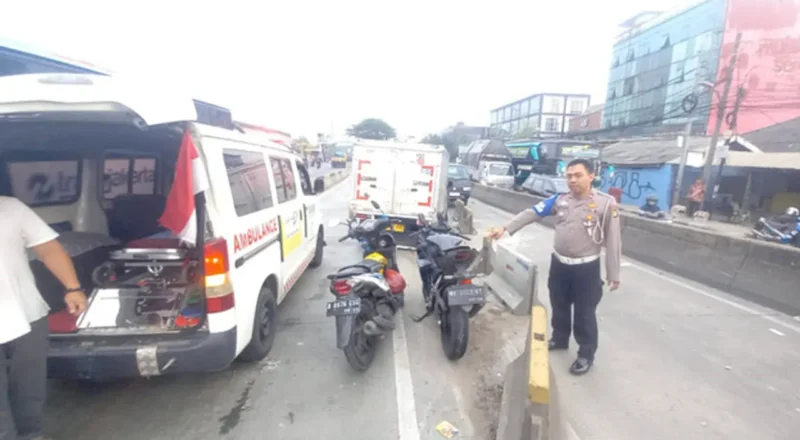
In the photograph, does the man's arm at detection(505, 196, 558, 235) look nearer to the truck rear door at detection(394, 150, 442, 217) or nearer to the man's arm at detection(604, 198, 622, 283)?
the man's arm at detection(604, 198, 622, 283)

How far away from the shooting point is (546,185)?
698 inches

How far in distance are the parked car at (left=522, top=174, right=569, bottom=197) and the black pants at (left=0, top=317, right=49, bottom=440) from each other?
16.1 meters

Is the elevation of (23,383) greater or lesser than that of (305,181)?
lesser

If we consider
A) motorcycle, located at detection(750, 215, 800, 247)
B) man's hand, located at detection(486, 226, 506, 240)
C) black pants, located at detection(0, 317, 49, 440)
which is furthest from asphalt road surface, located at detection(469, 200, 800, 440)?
motorcycle, located at detection(750, 215, 800, 247)

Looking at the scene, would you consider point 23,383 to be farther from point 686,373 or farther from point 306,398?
point 686,373

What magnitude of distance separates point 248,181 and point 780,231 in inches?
521

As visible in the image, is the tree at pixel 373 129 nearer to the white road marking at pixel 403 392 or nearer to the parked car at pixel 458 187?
the parked car at pixel 458 187

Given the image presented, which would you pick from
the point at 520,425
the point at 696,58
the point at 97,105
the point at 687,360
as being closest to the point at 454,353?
the point at 520,425

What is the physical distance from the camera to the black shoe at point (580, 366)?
3.62 meters

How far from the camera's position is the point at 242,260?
3.02 metres

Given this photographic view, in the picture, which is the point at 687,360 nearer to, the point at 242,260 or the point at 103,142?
the point at 242,260

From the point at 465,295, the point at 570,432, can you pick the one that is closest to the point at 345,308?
the point at 465,295

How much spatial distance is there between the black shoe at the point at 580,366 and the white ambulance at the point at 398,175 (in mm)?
5617

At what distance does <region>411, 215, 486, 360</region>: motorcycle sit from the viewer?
3.70 meters
